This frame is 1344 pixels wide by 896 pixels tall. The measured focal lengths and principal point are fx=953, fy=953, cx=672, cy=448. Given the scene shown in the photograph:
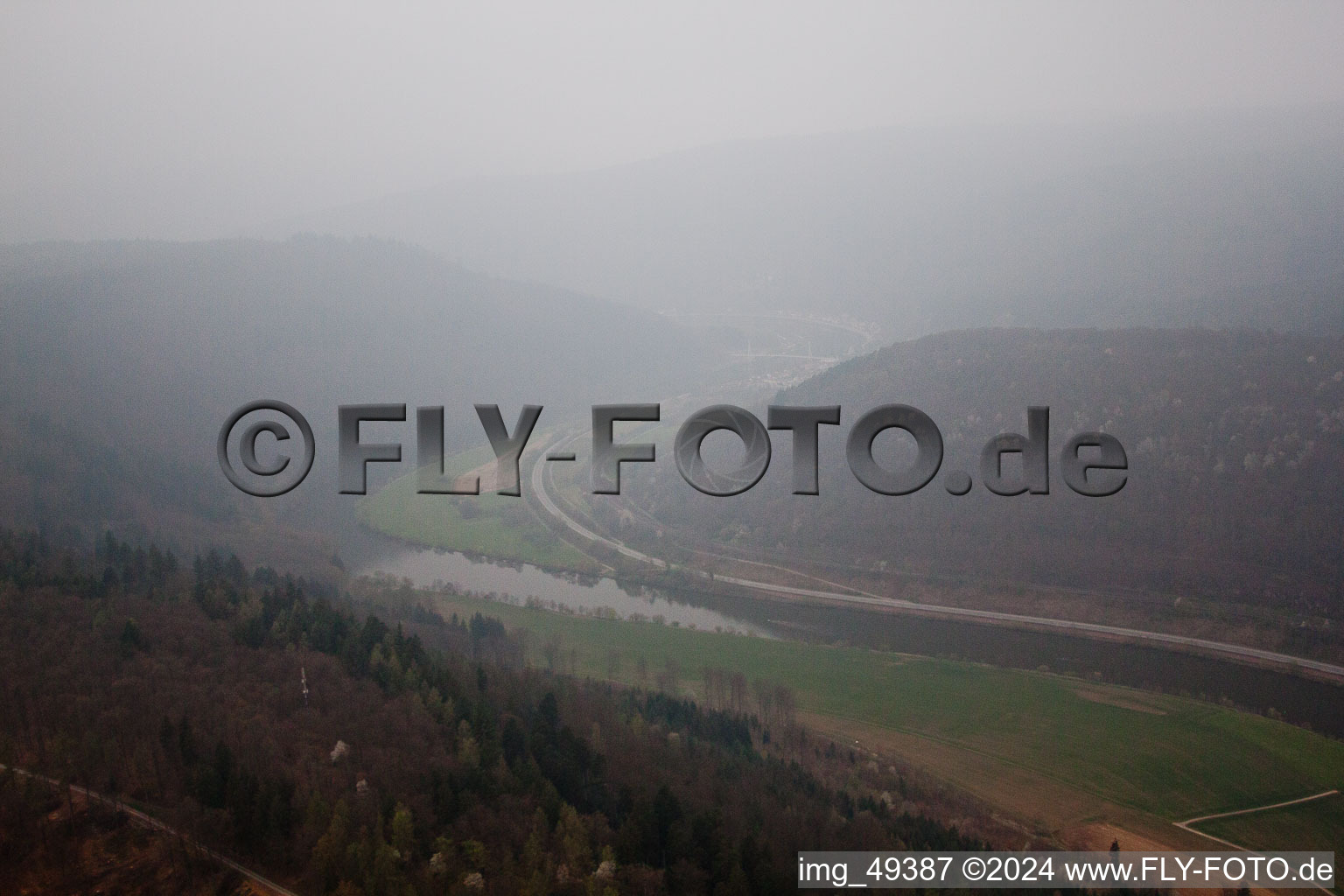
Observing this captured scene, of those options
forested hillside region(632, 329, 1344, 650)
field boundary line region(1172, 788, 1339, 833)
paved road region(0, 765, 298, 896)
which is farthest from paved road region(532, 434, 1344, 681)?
paved road region(0, 765, 298, 896)

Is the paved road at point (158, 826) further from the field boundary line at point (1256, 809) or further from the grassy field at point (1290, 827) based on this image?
the grassy field at point (1290, 827)

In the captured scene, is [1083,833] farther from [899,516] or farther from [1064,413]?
[1064,413]

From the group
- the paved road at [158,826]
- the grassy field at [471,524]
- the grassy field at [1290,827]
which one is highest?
the grassy field at [471,524]

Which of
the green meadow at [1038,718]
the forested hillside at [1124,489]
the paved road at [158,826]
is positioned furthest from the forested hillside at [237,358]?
the paved road at [158,826]

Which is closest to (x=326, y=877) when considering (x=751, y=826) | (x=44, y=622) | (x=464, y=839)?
(x=464, y=839)

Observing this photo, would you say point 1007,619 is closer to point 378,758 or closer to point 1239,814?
point 1239,814

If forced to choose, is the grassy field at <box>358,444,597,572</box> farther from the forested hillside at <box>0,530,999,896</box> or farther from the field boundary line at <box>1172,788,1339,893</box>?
the field boundary line at <box>1172,788,1339,893</box>
